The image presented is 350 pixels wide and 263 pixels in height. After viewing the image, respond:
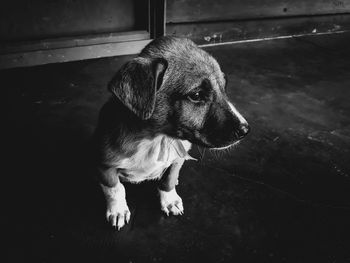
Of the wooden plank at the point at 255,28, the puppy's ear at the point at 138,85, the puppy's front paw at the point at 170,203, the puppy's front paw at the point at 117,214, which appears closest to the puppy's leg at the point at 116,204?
the puppy's front paw at the point at 117,214

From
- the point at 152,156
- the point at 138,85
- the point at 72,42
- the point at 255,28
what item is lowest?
the point at 255,28

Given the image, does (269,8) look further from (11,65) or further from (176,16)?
(11,65)

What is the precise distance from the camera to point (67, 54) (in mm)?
4863

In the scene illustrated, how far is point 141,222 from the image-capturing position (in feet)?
7.84

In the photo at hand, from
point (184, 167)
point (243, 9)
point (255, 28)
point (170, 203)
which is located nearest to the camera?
point (170, 203)

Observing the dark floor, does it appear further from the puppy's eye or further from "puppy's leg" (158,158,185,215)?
the puppy's eye

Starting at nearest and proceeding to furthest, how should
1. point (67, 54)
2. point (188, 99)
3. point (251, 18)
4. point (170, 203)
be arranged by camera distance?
point (188, 99) → point (170, 203) → point (67, 54) → point (251, 18)

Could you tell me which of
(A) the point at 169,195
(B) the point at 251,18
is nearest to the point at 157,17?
(B) the point at 251,18

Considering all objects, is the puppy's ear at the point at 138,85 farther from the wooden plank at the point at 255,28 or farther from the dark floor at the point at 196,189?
the wooden plank at the point at 255,28

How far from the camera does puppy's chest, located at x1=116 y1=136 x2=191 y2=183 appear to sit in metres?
2.10

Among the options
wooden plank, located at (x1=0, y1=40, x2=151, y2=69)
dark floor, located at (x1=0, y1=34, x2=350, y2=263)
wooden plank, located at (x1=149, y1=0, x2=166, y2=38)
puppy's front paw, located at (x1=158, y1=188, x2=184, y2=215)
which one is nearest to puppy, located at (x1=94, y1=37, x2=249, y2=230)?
puppy's front paw, located at (x1=158, y1=188, x2=184, y2=215)

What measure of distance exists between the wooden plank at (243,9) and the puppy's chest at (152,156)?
381cm

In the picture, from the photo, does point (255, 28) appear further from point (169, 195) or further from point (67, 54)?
point (169, 195)

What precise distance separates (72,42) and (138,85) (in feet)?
12.0
